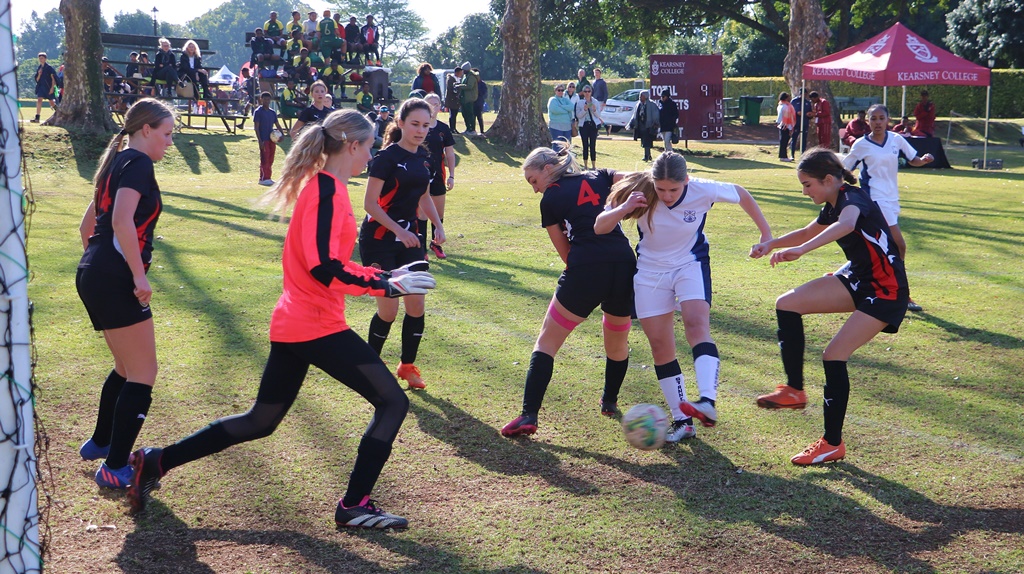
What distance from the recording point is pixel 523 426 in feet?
18.5

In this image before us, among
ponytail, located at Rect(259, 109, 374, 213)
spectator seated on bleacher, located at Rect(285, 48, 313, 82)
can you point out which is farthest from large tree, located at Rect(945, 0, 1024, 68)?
ponytail, located at Rect(259, 109, 374, 213)

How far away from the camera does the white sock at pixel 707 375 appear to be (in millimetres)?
5215

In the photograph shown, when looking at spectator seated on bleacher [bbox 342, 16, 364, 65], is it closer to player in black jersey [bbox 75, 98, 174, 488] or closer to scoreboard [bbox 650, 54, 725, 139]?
scoreboard [bbox 650, 54, 725, 139]

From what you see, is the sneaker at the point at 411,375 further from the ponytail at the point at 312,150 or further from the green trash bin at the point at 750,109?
the green trash bin at the point at 750,109

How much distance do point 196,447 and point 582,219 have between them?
2.53 metres

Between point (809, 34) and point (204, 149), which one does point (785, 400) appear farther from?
point (809, 34)

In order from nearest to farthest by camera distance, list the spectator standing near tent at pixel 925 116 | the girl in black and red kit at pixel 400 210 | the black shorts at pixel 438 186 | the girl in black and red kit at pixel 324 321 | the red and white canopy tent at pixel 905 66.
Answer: the girl in black and red kit at pixel 324 321, the girl in black and red kit at pixel 400 210, the black shorts at pixel 438 186, the red and white canopy tent at pixel 905 66, the spectator standing near tent at pixel 925 116

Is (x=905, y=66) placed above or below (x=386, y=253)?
above

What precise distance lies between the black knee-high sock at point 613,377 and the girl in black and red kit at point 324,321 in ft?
6.72

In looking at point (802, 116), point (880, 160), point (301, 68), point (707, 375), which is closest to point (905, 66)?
point (802, 116)

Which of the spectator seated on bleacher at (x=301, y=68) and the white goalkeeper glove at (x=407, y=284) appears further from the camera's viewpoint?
the spectator seated on bleacher at (x=301, y=68)

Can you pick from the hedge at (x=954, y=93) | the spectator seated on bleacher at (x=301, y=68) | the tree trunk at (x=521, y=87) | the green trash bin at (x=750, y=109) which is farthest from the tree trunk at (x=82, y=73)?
the green trash bin at (x=750, y=109)

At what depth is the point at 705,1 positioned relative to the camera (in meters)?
39.8

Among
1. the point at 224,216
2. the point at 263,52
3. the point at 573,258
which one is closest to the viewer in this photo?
the point at 573,258
